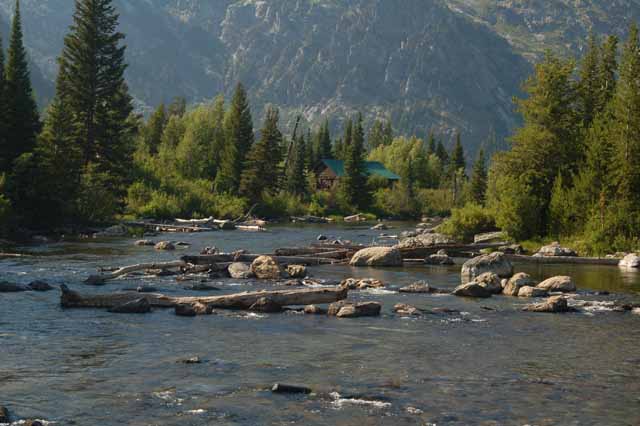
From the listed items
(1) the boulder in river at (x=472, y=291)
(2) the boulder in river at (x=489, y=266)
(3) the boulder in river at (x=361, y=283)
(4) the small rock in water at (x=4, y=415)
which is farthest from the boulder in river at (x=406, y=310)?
(4) the small rock in water at (x=4, y=415)

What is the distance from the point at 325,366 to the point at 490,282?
49.1 feet

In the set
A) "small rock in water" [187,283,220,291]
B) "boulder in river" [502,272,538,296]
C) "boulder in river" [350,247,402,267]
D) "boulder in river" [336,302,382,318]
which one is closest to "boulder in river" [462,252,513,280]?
"boulder in river" [502,272,538,296]

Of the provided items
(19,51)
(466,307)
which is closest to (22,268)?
(466,307)

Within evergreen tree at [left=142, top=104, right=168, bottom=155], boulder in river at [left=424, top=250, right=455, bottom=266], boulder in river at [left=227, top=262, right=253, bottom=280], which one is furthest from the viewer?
evergreen tree at [left=142, top=104, right=168, bottom=155]

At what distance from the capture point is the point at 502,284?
3164cm

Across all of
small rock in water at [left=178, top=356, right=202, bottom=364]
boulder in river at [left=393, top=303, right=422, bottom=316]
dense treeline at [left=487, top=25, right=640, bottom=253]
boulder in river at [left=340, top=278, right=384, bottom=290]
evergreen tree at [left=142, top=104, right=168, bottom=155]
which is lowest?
small rock in water at [left=178, top=356, right=202, bottom=364]

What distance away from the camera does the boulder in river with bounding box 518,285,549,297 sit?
1179 inches

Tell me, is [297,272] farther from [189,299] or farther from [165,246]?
[165,246]

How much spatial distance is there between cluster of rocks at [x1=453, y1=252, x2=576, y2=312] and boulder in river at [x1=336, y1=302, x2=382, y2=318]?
5717mm

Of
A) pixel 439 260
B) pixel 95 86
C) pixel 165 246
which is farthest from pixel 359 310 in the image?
pixel 95 86

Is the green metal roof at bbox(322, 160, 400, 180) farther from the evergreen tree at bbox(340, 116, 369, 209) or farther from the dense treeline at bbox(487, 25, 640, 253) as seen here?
the dense treeline at bbox(487, 25, 640, 253)

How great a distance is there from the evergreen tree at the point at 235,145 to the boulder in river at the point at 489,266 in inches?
2838

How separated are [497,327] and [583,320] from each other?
3.48 m

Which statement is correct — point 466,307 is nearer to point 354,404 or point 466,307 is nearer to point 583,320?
point 583,320
